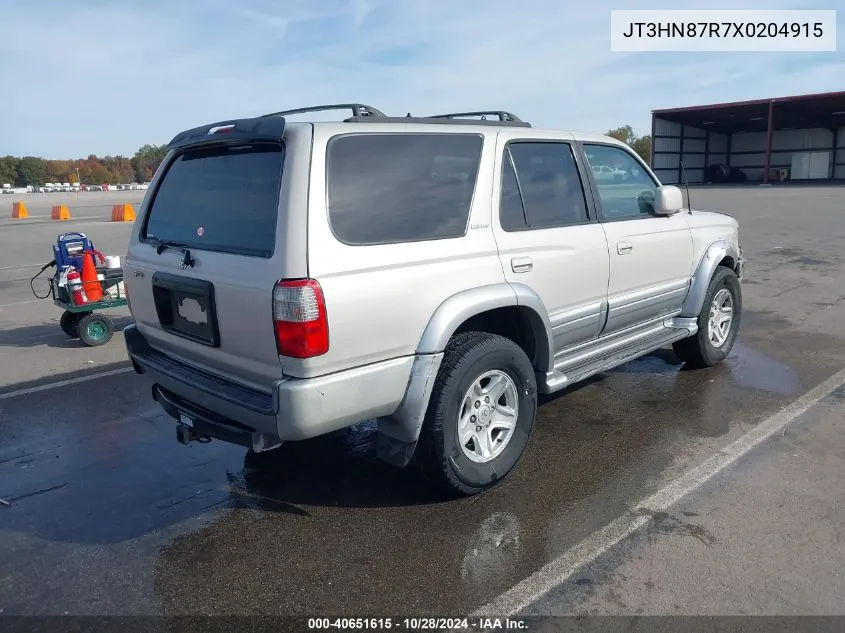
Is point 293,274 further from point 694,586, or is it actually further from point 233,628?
point 694,586

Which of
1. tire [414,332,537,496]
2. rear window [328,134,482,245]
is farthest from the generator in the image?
tire [414,332,537,496]

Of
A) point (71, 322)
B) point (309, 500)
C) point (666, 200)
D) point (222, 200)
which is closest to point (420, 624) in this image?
point (309, 500)

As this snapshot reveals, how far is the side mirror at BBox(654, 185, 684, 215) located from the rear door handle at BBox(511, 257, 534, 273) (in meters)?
1.64

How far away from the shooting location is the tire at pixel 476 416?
3494mm

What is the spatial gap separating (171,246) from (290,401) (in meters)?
1.32

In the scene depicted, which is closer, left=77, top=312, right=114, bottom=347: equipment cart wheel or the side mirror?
the side mirror

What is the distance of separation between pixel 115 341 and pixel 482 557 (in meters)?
5.61

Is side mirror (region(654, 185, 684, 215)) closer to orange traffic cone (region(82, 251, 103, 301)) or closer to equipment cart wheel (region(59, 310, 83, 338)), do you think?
orange traffic cone (region(82, 251, 103, 301))

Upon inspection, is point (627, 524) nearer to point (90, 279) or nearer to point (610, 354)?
point (610, 354)

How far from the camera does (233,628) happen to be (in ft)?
8.98

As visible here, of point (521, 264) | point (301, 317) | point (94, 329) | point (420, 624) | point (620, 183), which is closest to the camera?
point (420, 624)

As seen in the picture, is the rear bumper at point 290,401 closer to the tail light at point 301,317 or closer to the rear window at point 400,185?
the tail light at point 301,317

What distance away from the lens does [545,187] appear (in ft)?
14.0

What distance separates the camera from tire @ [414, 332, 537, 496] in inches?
138
